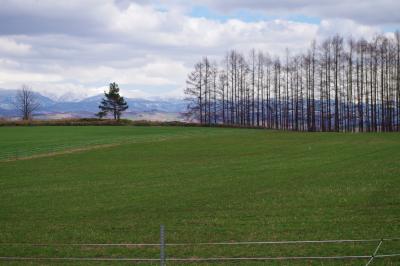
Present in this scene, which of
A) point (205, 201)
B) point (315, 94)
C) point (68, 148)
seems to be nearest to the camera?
point (205, 201)

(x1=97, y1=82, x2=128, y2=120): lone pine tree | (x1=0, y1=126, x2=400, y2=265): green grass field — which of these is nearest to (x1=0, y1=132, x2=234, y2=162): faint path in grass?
(x1=0, y1=126, x2=400, y2=265): green grass field

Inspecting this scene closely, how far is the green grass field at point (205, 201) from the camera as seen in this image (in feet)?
48.1

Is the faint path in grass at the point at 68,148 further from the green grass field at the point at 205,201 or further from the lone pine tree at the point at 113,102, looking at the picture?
the lone pine tree at the point at 113,102

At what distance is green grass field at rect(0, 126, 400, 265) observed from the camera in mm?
14672

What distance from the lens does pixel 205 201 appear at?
22.0 metres

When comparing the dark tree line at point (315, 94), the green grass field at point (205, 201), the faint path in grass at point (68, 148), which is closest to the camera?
the green grass field at point (205, 201)

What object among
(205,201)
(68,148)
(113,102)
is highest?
(113,102)

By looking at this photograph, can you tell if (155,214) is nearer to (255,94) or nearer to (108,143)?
(108,143)

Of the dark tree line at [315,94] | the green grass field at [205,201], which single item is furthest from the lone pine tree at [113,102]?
the green grass field at [205,201]

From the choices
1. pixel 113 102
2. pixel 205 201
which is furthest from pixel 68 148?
pixel 113 102

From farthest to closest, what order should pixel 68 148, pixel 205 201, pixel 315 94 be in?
pixel 315 94
pixel 68 148
pixel 205 201

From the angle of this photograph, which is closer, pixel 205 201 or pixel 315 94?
pixel 205 201

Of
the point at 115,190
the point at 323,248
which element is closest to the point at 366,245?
the point at 323,248

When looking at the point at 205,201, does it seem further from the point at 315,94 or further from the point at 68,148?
the point at 315,94
